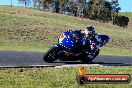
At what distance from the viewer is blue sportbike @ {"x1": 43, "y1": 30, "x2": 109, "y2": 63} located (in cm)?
1523

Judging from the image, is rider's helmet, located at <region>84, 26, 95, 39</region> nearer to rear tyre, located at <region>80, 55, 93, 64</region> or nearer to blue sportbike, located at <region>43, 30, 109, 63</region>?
blue sportbike, located at <region>43, 30, 109, 63</region>

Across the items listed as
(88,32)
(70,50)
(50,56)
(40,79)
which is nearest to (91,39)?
(88,32)

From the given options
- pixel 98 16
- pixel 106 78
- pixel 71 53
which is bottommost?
pixel 98 16

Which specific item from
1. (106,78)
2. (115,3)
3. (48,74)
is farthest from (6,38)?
(115,3)

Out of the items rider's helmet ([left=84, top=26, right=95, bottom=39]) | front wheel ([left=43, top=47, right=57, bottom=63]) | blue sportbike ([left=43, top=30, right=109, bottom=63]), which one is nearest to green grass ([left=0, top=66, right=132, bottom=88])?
front wheel ([left=43, top=47, right=57, bottom=63])

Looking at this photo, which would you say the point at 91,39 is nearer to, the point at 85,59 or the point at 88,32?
the point at 88,32

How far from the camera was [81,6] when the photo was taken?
12138 cm

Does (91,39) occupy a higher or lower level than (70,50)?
higher

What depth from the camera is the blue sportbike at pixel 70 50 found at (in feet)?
50.0

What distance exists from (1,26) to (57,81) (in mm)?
32960

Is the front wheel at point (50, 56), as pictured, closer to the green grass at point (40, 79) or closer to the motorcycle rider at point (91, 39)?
the motorcycle rider at point (91, 39)

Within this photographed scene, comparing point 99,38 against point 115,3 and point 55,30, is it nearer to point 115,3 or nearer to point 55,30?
point 55,30

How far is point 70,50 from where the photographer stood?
15.7 meters

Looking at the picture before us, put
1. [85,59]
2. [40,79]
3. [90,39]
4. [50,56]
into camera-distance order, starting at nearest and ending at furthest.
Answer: [40,79] < [50,56] < [90,39] < [85,59]
